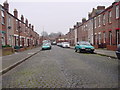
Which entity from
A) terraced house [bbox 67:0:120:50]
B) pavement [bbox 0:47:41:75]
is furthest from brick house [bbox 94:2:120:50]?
pavement [bbox 0:47:41:75]

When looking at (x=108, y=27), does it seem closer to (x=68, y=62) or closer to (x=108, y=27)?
(x=108, y=27)

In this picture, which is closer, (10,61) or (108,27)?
(10,61)

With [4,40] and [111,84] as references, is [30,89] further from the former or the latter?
[4,40]

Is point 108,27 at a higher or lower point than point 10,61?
higher

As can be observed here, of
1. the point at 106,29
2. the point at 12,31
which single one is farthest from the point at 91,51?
the point at 12,31

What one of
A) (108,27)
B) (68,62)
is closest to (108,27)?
(108,27)

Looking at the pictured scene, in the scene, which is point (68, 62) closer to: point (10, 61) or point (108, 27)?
point (10, 61)

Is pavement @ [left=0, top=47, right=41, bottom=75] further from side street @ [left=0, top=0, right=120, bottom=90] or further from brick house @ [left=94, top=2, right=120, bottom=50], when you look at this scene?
brick house @ [left=94, top=2, right=120, bottom=50]

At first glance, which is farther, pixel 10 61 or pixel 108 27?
pixel 108 27

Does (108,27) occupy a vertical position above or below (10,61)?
above

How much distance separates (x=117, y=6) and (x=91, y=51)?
7547 mm

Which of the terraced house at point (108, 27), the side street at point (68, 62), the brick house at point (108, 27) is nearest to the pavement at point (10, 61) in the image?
the side street at point (68, 62)

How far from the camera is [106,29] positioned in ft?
70.1

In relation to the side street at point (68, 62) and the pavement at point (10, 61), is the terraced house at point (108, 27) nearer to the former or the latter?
the side street at point (68, 62)
